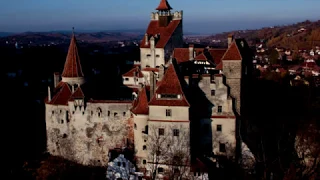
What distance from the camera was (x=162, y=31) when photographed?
6544cm

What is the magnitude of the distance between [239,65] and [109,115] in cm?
1806

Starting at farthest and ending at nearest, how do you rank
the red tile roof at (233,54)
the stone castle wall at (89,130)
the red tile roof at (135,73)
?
the red tile roof at (135,73), the stone castle wall at (89,130), the red tile roof at (233,54)

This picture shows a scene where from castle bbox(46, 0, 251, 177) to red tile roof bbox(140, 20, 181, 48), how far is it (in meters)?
4.64

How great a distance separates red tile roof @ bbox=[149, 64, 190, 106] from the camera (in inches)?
1822

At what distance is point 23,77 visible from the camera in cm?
10456

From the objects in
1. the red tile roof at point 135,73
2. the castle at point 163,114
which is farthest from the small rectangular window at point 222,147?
the red tile roof at point 135,73

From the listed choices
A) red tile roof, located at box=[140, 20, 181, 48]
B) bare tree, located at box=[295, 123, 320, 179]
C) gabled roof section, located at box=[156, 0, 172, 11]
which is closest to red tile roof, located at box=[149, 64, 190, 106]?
bare tree, located at box=[295, 123, 320, 179]

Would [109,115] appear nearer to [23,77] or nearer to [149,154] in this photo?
[149,154]

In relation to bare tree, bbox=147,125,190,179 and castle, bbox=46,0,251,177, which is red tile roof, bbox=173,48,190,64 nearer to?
castle, bbox=46,0,251,177

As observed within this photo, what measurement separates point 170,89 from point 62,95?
17.8m

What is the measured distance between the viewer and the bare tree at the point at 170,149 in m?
46.8

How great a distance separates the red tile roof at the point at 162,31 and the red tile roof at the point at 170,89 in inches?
653

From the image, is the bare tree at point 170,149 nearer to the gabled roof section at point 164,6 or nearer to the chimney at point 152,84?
the chimney at point 152,84

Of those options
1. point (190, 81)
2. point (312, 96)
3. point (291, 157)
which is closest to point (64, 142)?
point (190, 81)
